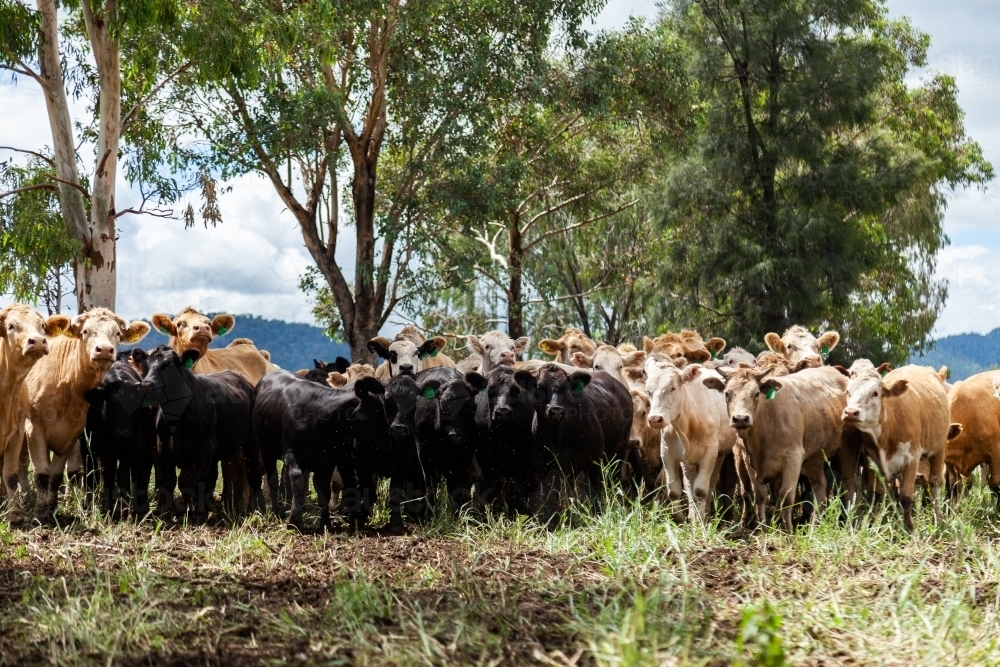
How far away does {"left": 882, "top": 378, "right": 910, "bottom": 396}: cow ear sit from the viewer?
9594mm

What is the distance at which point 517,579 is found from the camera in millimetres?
6922

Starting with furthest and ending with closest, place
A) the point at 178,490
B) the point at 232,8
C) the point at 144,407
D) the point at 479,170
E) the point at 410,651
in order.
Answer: the point at 479,170 < the point at 232,8 < the point at 178,490 < the point at 144,407 < the point at 410,651

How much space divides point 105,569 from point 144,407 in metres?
2.61

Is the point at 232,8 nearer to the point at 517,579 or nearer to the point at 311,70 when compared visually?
the point at 311,70

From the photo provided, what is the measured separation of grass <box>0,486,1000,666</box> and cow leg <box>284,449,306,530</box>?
21cm

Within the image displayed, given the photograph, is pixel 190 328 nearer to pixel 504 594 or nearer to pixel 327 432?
pixel 327 432

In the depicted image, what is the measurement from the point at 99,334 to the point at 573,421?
425 centimetres

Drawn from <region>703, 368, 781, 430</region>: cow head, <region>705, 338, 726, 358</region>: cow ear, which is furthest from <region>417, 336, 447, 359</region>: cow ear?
<region>705, 338, 726, 358</region>: cow ear

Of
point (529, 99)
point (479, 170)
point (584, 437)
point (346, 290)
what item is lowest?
point (584, 437)

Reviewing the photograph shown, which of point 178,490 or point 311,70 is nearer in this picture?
point 178,490

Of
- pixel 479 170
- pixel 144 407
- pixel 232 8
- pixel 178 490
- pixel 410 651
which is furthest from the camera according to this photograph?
pixel 479 170

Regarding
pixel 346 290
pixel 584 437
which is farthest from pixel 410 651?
pixel 346 290

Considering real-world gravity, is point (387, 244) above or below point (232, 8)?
below

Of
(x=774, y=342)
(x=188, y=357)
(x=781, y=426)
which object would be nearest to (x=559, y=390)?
(x=781, y=426)
